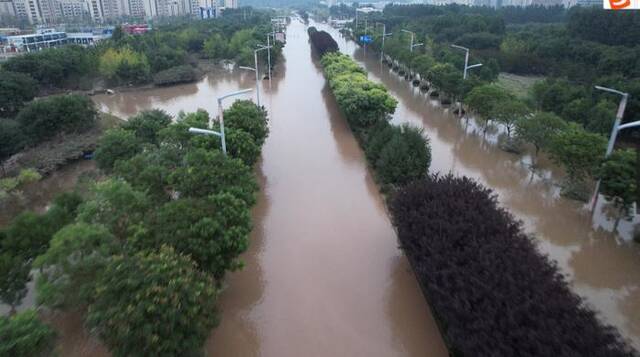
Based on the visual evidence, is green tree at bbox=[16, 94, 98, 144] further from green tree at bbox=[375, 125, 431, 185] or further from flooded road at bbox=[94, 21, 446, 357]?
green tree at bbox=[375, 125, 431, 185]

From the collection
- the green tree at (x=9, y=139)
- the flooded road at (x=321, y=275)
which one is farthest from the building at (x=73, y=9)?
the flooded road at (x=321, y=275)

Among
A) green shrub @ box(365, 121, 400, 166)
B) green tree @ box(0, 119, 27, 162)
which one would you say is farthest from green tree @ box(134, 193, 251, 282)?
green tree @ box(0, 119, 27, 162)

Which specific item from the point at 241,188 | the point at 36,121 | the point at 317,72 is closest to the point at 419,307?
the point at 241,188

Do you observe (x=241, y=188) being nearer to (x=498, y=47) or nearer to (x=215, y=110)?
(x=215, y=110)

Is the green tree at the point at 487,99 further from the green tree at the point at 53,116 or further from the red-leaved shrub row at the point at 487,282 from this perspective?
the green tree at the point at 53,116

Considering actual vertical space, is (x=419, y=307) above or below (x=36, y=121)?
below

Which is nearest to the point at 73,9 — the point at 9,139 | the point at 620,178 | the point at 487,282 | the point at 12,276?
the point at 9,139
